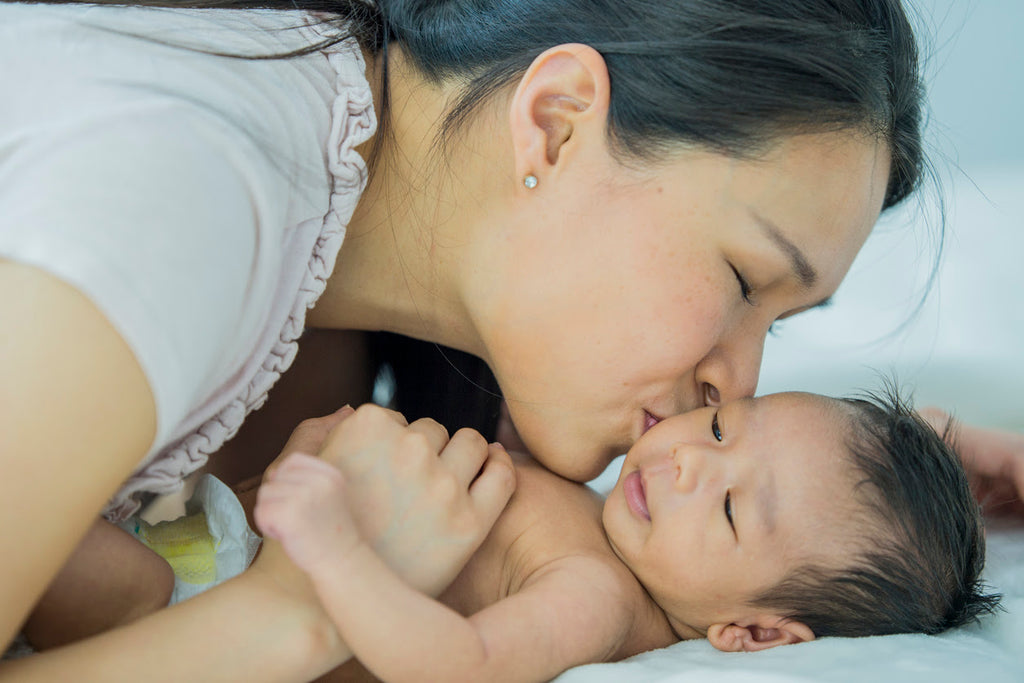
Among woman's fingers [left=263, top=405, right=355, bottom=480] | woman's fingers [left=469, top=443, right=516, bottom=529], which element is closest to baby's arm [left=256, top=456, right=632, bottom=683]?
woman's fingers [left=469, top=443, right=516, bottom=529]

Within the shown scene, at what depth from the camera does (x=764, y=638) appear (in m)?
1.03

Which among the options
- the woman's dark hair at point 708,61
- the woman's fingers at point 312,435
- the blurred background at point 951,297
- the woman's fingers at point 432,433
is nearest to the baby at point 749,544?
the woman's fingers at point 432,433

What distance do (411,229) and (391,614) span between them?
49 centimetres

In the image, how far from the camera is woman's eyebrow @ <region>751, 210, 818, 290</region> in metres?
0.96

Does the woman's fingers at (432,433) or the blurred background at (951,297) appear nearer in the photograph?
the woman's fingers at (432,433)

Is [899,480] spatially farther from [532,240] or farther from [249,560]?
[249,560]

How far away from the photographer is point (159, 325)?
69 centimetres

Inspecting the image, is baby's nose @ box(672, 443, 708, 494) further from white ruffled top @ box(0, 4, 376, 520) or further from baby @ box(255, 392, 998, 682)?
white ruffled top @ box(0, 4, 376, 520)

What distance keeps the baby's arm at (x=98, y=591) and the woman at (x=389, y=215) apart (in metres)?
0.06

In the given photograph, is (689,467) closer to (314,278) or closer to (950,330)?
(314,278)

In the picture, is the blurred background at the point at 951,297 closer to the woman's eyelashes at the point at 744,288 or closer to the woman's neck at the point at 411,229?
the woman's eyelashes at the point at 744,288

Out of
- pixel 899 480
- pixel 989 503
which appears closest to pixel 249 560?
pixel 899 480

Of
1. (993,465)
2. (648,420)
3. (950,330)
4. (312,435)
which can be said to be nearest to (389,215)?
(312,435)

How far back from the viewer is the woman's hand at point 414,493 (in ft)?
2.92
